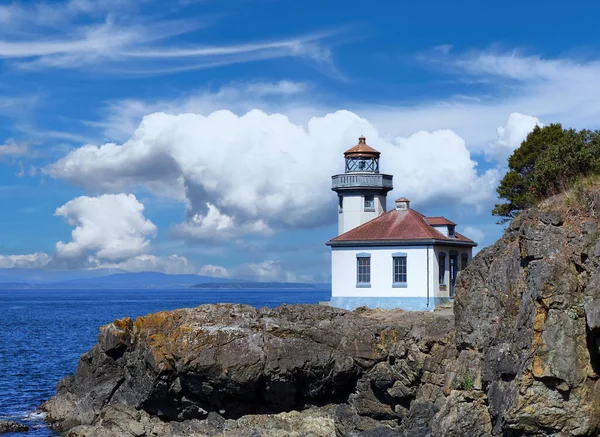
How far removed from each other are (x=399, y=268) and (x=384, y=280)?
0.87 meters

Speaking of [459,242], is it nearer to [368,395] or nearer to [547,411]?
[368,395]

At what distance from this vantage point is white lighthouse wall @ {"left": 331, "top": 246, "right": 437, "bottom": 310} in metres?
35.1

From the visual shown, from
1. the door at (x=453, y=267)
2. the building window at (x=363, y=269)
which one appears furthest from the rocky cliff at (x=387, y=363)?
the door at (x=453, y=267)

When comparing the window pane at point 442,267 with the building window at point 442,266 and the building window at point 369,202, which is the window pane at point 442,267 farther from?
the building window at point 369,202

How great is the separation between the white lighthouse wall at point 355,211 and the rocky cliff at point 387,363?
9.20 m

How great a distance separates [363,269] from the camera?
3625 centimetres

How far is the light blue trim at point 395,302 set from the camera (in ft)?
115

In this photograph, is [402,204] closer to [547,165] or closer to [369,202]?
[369,202]

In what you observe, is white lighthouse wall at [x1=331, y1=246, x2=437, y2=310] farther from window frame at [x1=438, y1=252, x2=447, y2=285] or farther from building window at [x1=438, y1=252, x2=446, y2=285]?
building window at [x1=438, y1=252, x2=446, y2=285]

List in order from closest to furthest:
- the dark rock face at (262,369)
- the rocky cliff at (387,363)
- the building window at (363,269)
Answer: the rocky cliff at (387,363), the dark rock face at (262,369), the building window at (363,269)

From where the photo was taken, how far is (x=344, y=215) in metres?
39.4

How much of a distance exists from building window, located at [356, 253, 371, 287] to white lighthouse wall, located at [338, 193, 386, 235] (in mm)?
3108

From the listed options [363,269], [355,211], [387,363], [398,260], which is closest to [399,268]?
[398,260]

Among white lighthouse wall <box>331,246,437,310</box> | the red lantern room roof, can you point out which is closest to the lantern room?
the red lantern room roof
